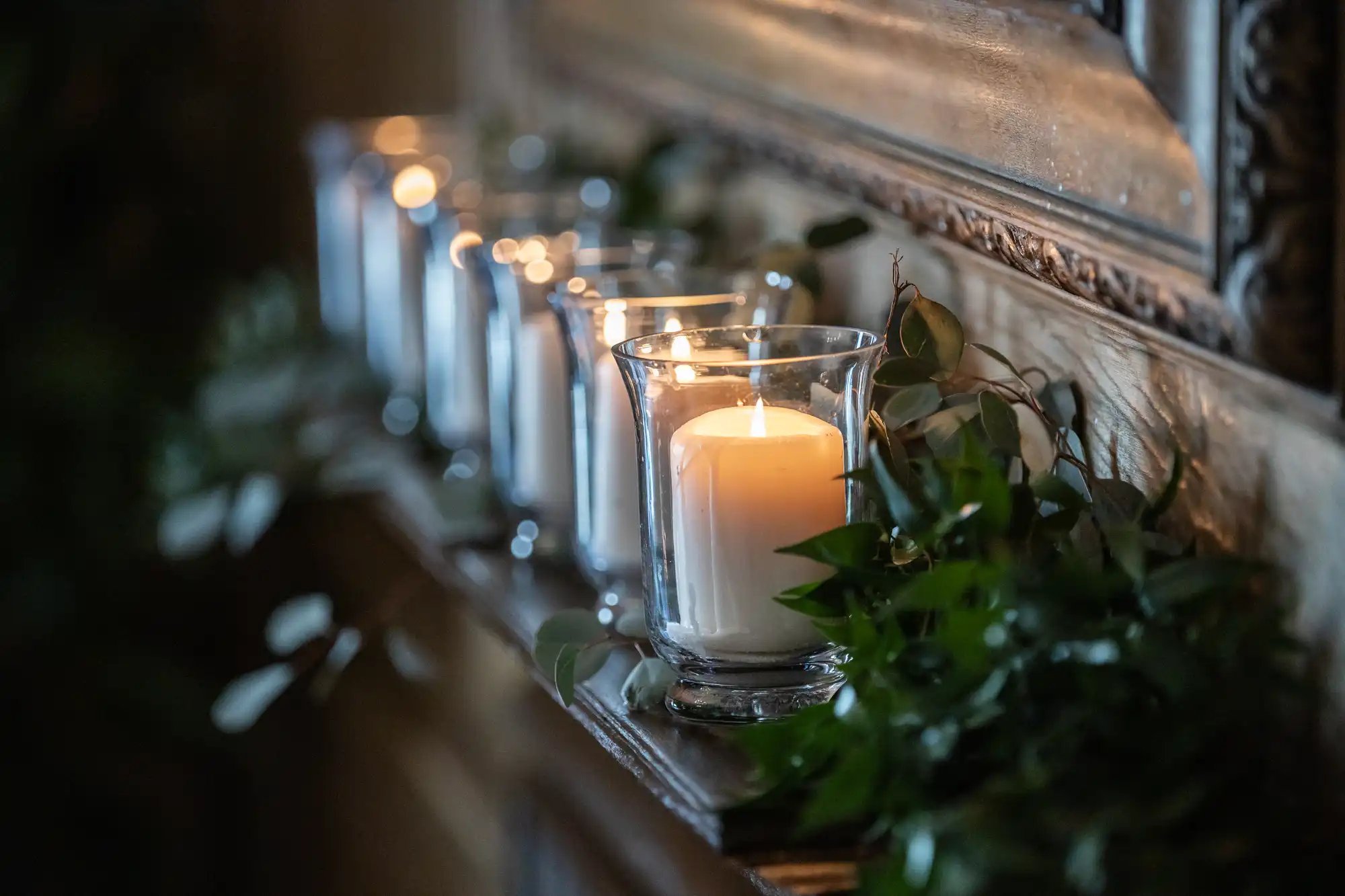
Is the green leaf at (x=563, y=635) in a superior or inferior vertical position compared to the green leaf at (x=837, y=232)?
inferior

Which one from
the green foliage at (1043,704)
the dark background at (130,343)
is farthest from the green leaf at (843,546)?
the dark background at (130,343)

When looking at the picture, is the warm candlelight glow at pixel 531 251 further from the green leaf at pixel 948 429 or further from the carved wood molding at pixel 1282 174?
the carved wood molding at pixel 1282 174

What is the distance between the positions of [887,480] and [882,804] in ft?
0.31

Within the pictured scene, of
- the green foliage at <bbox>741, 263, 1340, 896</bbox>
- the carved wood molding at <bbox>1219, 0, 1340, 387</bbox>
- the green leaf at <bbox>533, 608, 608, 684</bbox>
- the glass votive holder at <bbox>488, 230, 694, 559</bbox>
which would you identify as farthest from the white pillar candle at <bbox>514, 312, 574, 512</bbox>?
the carved wood molding at <bbox>1219, 0, 1340, 387</bbox>

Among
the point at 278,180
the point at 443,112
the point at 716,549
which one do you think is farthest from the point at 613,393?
the point at 278,180

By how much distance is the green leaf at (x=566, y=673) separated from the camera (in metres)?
0.51

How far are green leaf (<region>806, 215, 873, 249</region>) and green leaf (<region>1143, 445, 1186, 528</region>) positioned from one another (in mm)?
252

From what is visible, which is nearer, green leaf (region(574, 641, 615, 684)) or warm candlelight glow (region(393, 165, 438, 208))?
green leaf (region(574, 641, 615, 684))

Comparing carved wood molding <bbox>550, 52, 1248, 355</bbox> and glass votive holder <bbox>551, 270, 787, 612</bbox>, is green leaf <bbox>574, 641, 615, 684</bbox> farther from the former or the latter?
carved wood molding <bbox>550, 52, 1248, 355</bbox>

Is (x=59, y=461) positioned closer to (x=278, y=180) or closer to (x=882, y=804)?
(x=278, y=180)

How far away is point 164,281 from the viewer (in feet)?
5.50

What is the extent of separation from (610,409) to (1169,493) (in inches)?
10.7

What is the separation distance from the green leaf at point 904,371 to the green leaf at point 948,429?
2cm

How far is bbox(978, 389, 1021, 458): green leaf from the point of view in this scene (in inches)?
18.2
